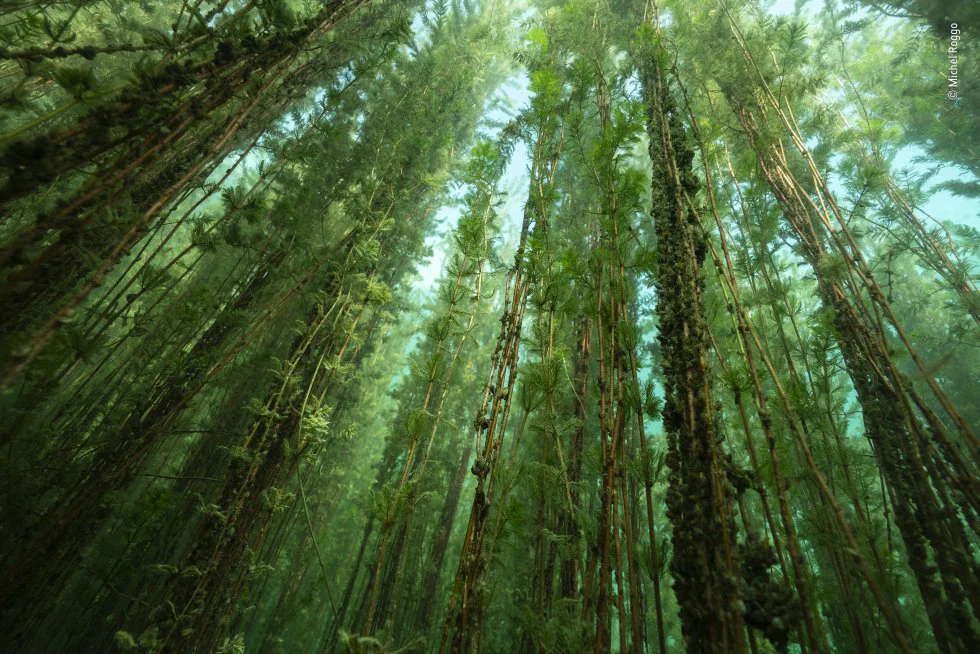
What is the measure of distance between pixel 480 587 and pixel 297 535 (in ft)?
26.2

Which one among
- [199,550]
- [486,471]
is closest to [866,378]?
[486,471]

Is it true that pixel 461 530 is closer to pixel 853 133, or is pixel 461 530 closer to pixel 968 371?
pixel 853 133

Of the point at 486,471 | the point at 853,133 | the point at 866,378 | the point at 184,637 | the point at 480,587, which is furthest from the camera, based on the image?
the point at 853,133

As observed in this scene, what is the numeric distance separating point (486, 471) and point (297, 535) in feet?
26.4

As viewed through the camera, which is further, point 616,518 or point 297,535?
point 297,535

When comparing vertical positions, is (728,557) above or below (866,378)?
below

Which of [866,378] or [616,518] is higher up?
[866,378]

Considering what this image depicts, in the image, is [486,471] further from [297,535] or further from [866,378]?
[297,535]

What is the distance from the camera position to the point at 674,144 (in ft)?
6.65

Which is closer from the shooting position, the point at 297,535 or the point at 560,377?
the point at 560,377

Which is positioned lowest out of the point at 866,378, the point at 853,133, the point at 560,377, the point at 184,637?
the point at 184,637

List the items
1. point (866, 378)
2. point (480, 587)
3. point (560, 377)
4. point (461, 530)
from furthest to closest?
1. point (461, 530)
2. point (866, 378)
3. point (560, 377)
4. point (480, 587)

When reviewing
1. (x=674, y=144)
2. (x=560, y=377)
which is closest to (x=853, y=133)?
(x=674, y=144)

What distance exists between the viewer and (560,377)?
5.51 feet
